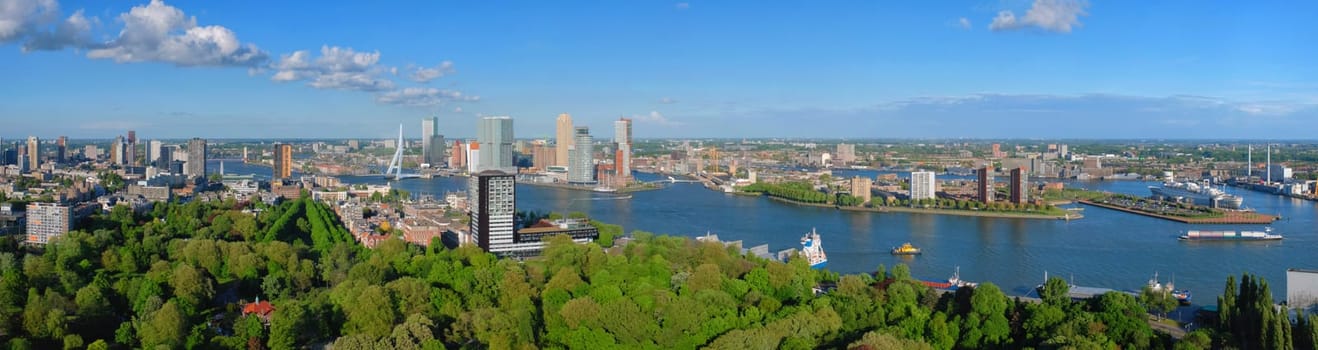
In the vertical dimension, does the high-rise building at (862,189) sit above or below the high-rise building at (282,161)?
below

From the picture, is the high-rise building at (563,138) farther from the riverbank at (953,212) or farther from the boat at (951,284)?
the boat at (951,284)

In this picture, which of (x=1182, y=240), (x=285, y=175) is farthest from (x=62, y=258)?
(x=285, y=175)

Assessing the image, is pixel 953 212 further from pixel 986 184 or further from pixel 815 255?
pixel 815 255

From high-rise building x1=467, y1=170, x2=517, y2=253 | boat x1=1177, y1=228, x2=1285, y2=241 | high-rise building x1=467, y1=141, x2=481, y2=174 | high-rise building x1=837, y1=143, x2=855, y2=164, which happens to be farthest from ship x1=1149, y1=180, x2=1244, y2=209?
high-rise building x1=467, y1=141, x2=481, y2=174

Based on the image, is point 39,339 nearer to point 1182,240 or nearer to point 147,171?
point 1182,240

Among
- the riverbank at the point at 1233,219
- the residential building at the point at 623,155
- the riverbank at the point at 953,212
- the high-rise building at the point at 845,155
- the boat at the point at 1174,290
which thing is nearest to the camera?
the boat at the point at 1174,290

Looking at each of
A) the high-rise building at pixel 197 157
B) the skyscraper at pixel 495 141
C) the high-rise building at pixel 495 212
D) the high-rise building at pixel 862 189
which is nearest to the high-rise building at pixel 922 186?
the high-rise building at pixel 862 189

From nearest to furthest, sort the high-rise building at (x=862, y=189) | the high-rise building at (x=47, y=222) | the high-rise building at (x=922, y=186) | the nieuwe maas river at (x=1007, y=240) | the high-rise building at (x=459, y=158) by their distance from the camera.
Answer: the nieuwe maas river at (x=1007, y=240) → the high-rise building at (x=47, y=222) → the high-rise building at (x=862, y=189) → the high-rise building at (x=922, y=186) → the high-rise building at (x=459, y=158)

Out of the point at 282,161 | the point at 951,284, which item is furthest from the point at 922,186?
the point at 282,161
